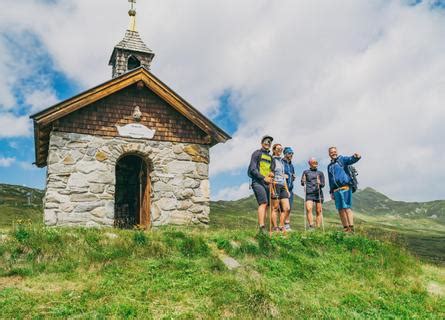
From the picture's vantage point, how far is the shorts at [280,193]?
10328 millimetres

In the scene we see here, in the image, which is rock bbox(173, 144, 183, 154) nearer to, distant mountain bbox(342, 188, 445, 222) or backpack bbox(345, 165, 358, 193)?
backpack bbox(345, 165, 358, 193)

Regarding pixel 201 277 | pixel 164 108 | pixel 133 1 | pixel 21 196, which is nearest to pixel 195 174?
pixel 164 108

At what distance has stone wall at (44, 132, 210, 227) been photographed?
444 inches

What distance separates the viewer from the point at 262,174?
Result: 10094 millimetres

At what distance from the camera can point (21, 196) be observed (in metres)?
51.2

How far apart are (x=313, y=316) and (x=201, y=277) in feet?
6.82

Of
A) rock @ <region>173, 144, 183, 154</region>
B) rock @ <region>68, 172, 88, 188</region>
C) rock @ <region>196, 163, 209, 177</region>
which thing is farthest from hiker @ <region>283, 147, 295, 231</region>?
rock @ <region>68, 172, 88, 188</region>

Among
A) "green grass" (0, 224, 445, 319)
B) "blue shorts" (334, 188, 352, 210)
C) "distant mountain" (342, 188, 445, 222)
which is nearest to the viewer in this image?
"green grass" (0, 224, 445, 319)

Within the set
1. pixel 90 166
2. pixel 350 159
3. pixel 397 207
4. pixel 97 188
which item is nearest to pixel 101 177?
pixel 97 188

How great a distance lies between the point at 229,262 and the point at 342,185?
4.38 meters

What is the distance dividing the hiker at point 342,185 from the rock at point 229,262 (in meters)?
4.01

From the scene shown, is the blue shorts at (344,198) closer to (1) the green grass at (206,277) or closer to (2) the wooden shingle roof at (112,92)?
(1) the green grass at (206,277)

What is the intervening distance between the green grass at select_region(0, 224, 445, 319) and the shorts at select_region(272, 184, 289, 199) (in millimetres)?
1106

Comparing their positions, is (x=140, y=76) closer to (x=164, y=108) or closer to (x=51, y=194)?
(x=164, y=108)
